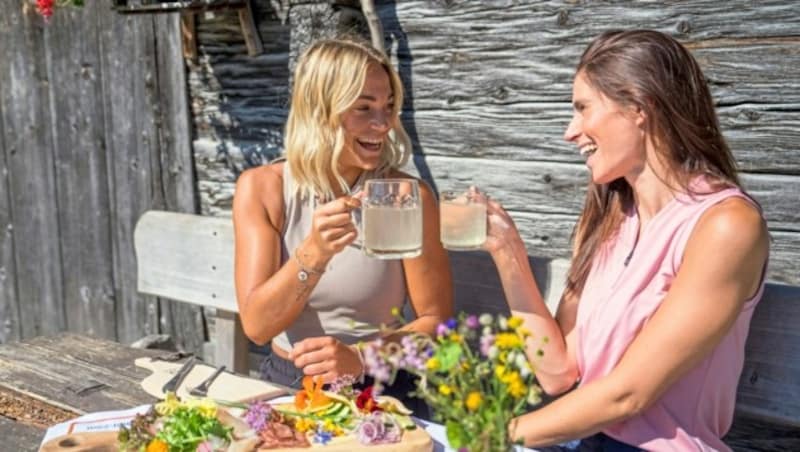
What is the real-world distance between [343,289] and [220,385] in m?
0.55

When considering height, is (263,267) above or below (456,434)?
below

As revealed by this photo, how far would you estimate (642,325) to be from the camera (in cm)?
207

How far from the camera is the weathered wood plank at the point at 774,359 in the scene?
234 cm

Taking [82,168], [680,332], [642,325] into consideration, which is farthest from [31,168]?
[680,332]

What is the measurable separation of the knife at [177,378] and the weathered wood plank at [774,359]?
4.57ft

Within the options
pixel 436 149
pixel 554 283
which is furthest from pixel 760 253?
pixel 436 149

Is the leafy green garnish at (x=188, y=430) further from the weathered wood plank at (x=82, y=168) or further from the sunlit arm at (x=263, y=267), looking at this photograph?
the weathered wood plank at (x=82, y=168)

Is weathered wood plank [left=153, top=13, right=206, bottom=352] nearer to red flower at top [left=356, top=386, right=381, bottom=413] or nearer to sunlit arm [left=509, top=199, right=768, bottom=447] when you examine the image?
red flower at top [left=356, top=386, right=381, bottom=413]

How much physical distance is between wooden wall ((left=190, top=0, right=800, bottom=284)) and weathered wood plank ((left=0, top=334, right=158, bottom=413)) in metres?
1.48

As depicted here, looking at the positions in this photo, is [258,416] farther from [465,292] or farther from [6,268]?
[6,268]

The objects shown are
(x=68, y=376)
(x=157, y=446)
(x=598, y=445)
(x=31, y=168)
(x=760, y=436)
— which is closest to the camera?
(x=157, y=446)

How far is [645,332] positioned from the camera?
1.92 meters

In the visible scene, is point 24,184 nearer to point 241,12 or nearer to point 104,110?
point 104,110

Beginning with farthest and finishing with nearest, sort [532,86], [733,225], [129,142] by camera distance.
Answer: [129,142] < [532,86] < [733,225]
